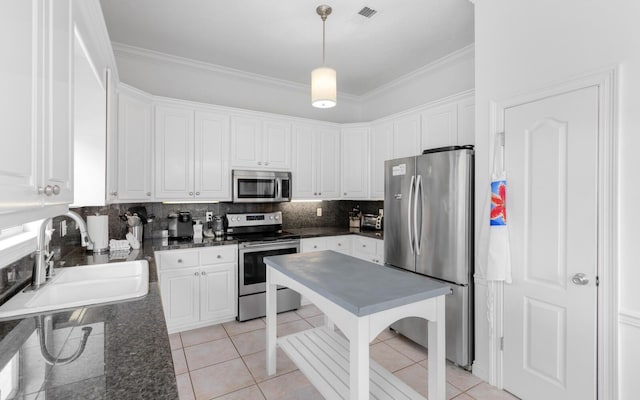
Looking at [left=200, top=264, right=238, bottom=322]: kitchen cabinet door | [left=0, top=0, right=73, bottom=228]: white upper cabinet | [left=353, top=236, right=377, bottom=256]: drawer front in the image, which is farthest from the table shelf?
[left=0, top=0, right=73, bottom=228]: white upper cabinet

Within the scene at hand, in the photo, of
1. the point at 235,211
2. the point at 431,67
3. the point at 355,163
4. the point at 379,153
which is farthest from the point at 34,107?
the point at 431,67

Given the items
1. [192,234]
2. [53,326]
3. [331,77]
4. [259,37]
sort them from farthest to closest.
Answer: [192,234] < [259,37] < [331,77] < [53,326]

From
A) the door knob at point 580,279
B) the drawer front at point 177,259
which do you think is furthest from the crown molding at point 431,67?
the drawer front at point 177,259

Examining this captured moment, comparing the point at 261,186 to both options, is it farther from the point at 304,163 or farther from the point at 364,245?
the point at 364,245

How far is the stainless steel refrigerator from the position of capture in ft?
8.46

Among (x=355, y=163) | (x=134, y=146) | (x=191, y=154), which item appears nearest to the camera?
(x=134, y=146)

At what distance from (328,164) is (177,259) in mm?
2261

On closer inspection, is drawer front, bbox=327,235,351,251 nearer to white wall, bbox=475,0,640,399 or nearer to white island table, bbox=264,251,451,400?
white island table, bbox=264,251,451,400

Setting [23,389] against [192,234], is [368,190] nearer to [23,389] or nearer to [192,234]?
[192,234]

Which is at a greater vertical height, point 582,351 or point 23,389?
point 23,389

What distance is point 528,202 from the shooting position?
2.16 meters

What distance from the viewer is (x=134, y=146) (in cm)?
305

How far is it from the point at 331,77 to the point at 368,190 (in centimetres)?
214

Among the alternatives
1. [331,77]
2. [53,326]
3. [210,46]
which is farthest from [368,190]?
Result: [53,326]
